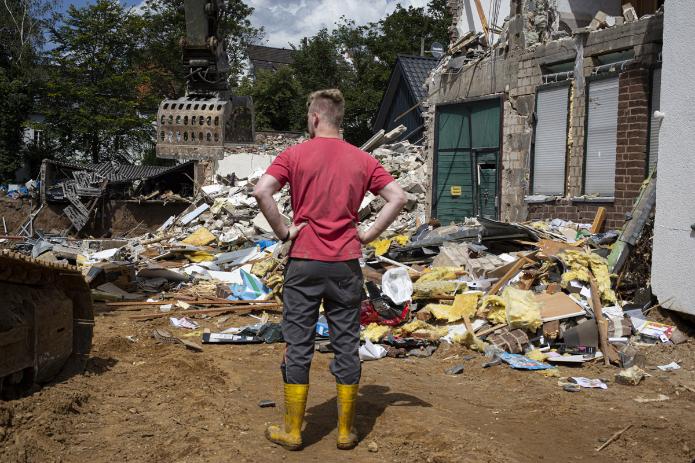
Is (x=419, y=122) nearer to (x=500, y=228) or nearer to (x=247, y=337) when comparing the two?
(x=500, y=228)

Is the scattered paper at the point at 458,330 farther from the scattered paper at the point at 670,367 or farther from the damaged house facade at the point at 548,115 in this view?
the damaged house facade at the point at 548,115

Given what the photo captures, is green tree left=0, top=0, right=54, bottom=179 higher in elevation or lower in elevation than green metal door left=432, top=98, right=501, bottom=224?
higher

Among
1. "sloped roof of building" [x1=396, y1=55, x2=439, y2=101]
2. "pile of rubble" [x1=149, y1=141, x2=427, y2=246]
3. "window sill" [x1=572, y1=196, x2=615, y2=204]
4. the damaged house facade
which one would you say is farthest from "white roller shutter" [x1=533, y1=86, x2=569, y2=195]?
"sloped roof of building" [x1=396, y1=55, x2=439, y2=101]

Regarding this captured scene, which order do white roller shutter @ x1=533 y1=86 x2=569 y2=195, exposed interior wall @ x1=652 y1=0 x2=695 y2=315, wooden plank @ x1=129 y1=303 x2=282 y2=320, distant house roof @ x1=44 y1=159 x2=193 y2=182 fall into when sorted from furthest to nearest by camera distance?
distant house roof @ x1=44 y1=159 x2=193 y2=182
white roller shutter @ x1=533 y1=86 x2=569 y2=195
wooden plank @ x1=129 y1=303 x2=282 y2=320
exposed interior wall @ x1=652 y1=0 x2=695 y2=315

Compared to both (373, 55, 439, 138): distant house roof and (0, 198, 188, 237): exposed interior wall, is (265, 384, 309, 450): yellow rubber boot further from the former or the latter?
(373, 55, 439, 138): distant house roof

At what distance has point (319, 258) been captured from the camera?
3805 millimetres

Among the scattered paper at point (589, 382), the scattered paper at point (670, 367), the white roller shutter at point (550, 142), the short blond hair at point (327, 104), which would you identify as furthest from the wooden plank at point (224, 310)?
the white roller shutter at point (550, 142)

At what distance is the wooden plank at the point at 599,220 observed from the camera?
1128 cm

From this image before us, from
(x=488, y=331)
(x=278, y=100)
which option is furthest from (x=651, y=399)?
(x=278, y=100)

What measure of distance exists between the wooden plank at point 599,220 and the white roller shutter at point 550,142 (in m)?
1.21

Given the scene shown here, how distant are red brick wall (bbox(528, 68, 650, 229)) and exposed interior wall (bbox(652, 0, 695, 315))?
3433 millimetres

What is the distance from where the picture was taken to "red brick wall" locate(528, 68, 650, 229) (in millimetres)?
10836

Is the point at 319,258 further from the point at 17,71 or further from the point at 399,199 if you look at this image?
the point at 17,71

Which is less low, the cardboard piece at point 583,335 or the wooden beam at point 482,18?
the wooden beam at point 482,18
